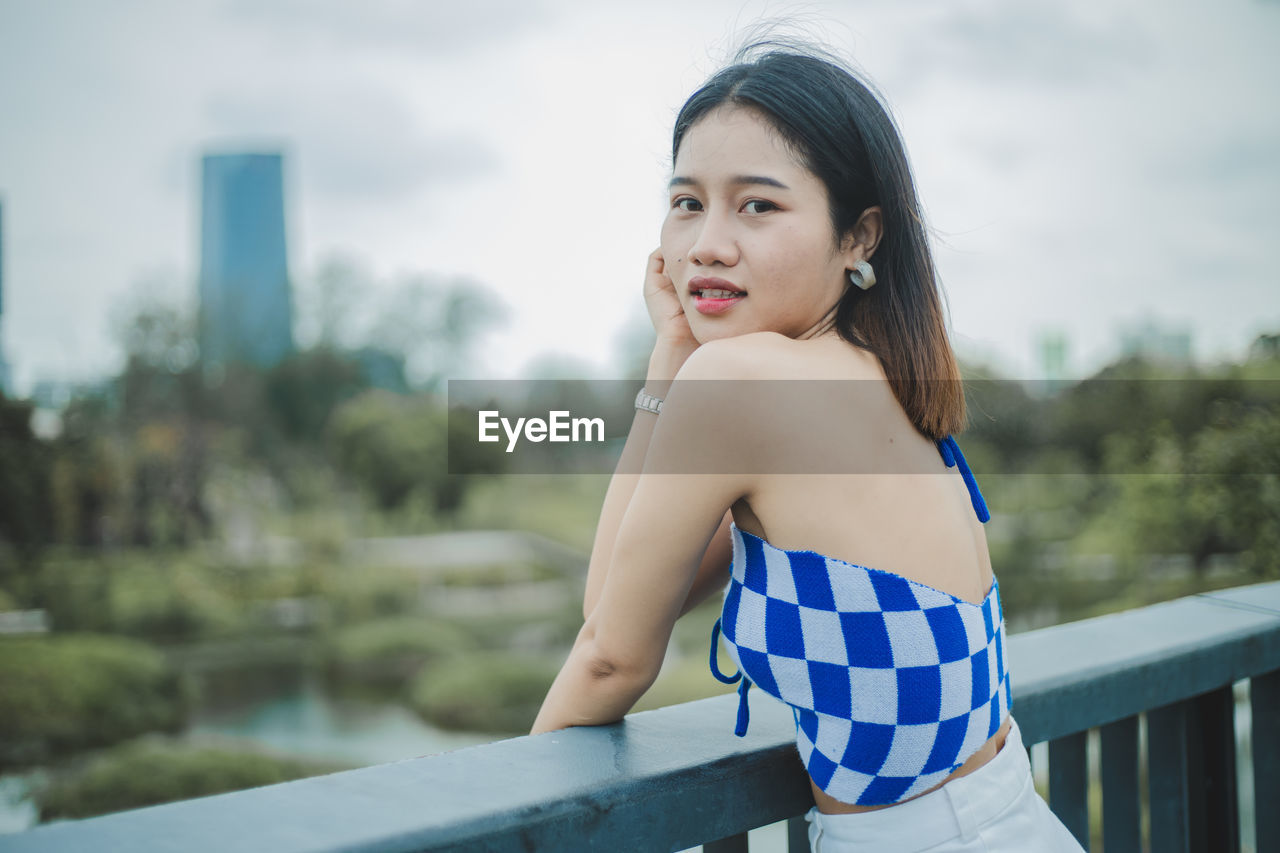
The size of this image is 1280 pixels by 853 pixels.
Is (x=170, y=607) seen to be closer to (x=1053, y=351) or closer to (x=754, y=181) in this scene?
(x=1053, y=351)

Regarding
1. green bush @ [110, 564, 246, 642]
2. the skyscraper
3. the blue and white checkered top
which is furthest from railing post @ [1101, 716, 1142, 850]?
the skyscraper

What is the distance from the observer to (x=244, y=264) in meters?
25.7

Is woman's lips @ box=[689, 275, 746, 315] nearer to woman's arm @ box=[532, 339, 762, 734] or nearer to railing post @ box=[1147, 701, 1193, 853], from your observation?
woman's arm @ box=[532, 339, 762, 734]

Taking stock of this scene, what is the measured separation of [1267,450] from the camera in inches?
273

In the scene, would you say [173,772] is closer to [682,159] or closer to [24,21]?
[682,159]

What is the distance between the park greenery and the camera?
11.7 meters

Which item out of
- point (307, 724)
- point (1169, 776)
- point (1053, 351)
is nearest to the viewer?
point (1169, 776)

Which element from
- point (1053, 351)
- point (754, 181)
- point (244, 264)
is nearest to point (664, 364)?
point (754, 181)

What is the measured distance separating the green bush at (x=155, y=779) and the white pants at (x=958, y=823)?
35.4 ft

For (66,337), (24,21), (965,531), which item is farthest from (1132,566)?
(24,21)

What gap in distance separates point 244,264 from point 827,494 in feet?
88.7

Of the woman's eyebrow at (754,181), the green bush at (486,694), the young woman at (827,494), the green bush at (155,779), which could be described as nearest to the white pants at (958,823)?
the young woman at (827,494)

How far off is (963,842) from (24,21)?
24823mm

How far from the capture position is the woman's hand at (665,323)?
123cm
